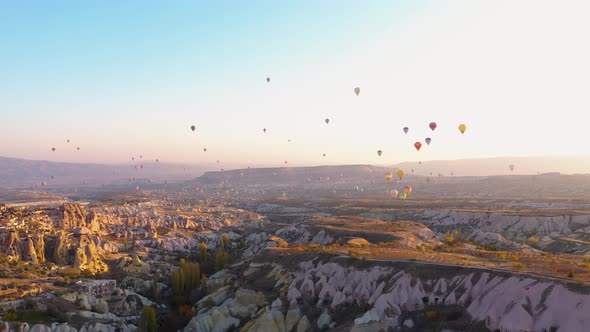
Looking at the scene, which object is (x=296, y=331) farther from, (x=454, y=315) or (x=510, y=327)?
(x=510, y=327)

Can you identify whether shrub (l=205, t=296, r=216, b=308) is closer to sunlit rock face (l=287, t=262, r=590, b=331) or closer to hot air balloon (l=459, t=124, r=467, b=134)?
sunlit rock face (l=287, t=262, r=590, b=331)

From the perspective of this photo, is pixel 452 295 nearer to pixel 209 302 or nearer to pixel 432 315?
pixel 432 315

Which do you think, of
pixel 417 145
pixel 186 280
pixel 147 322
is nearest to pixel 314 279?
pixel 147 322

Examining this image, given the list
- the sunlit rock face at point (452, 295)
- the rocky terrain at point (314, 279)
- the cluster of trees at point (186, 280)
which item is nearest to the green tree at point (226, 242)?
the rocky terrain at point (314, 279)

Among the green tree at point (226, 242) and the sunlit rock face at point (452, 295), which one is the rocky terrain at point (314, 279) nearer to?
the sunlit rock face at point (452, 295)

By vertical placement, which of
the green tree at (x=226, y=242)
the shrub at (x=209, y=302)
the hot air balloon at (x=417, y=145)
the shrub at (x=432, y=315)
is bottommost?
the green tree at (x=226, y=242)

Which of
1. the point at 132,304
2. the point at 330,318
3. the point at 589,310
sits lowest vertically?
the point at 132,304

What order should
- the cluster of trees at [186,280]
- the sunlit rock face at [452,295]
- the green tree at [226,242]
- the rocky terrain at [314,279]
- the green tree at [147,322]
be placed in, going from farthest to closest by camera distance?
the green tree at [226,242], the cluster of trees at [186,280], the green tree at [147,322], the rocky terrain at [314,279], the sunlit rock face at [452,295]

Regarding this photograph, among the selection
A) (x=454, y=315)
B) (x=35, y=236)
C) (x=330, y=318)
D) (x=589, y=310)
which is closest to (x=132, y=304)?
(x=330, y=318)

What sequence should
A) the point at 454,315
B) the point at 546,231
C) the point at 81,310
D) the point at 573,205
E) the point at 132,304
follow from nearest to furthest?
the point at 454,315 < the point at 81,310 < the point at 132,304 < the point at 546,231 < the point at 573,205

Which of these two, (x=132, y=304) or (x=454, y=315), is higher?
(x=454, y=315)

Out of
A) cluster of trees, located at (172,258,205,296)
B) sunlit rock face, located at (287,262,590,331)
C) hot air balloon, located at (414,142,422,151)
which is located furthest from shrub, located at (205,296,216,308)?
hot air balloon, located at (414,142,422,151)
